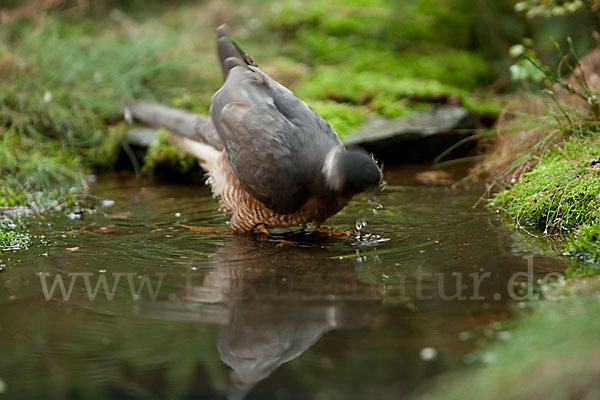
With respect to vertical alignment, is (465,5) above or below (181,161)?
above

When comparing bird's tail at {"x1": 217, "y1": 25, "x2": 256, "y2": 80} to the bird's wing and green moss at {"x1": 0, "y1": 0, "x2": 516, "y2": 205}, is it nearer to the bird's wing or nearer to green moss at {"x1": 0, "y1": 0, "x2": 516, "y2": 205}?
the bird's wing

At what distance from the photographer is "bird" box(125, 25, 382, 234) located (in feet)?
13.6

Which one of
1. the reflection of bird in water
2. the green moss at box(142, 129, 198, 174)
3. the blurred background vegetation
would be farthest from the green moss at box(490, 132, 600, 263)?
the green moss at box(142, 129, 198, 174)

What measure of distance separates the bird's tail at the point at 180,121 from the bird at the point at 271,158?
0.02 m

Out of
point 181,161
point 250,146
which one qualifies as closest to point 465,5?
point 181,161

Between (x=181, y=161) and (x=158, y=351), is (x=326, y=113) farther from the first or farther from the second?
(x=158, y=351)

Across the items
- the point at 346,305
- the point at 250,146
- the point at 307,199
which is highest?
the point at 250,146

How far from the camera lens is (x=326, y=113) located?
7.11 meters

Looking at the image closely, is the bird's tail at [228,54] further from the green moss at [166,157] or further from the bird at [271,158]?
the green moss at [166,157]

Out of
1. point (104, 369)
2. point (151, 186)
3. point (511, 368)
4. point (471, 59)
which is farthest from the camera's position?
point (471, 59)

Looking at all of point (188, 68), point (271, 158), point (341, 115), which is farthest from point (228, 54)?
point (188, 68)

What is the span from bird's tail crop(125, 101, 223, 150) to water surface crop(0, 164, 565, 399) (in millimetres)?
734

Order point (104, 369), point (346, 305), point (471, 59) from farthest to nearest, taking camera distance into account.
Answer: point (471, 59) < point (346, 305) < point (104, 369)

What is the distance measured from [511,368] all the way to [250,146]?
2.61m
